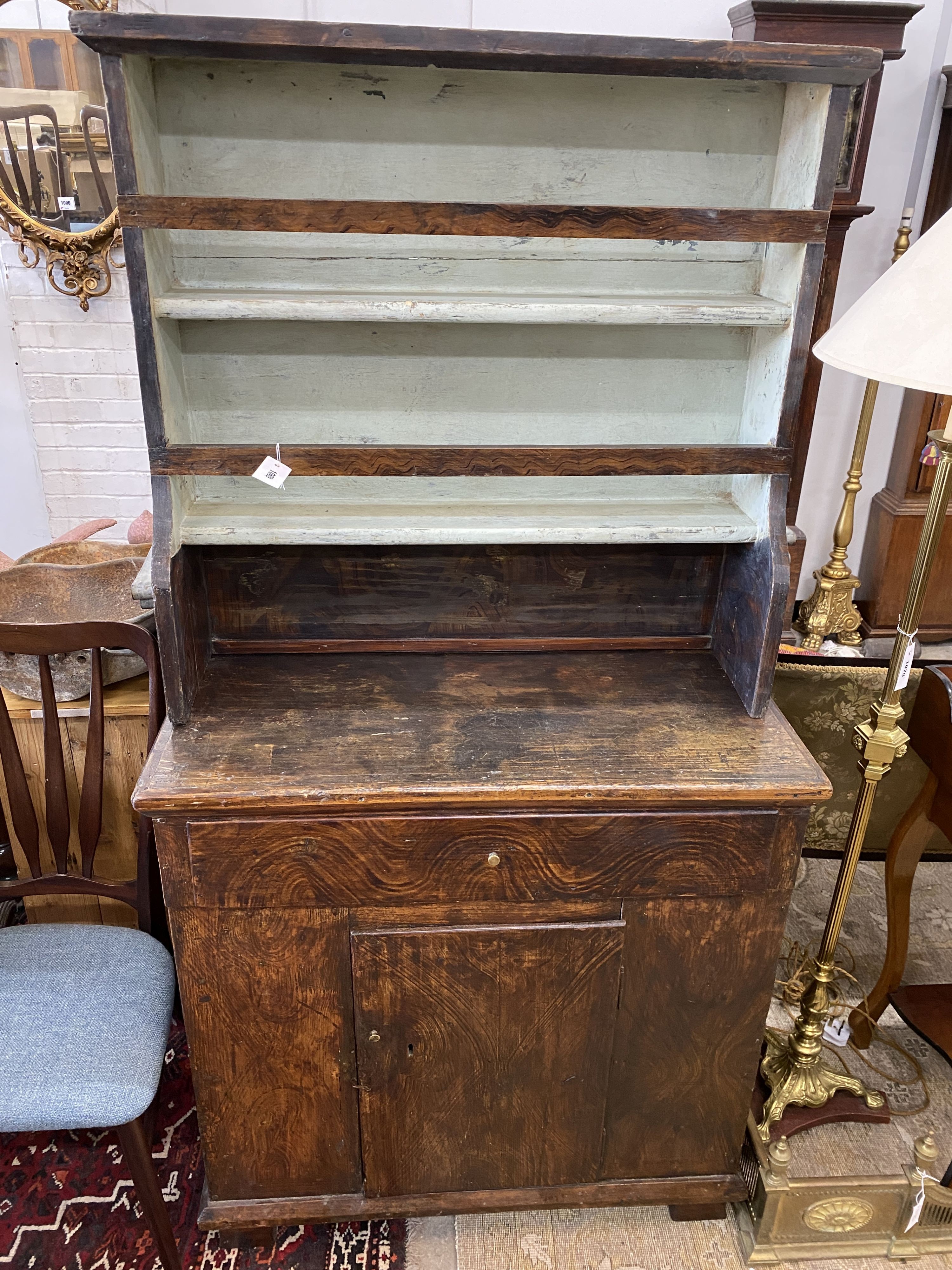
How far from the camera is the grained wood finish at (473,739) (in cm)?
139

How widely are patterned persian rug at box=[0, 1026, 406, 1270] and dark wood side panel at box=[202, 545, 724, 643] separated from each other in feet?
3.50

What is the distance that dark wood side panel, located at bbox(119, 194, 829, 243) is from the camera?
1303 millimetres

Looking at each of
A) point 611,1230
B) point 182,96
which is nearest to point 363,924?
point 611,1230

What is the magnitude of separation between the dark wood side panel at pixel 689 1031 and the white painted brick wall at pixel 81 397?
1.98 meters

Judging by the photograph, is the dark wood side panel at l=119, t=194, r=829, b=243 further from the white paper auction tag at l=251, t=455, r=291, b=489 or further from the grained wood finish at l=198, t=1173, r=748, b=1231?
the grained wood finish at l=198, t=1173, r=748, b=1231

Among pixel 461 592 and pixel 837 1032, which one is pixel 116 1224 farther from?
pixel 837 1032

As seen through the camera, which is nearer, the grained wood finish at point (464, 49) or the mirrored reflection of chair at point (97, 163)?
the grained wood finish at point (464, 49)

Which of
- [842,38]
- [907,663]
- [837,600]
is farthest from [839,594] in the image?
[842,38]

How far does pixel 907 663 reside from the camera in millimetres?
1544

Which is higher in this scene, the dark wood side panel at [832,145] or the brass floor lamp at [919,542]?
the dark wood side panel at [832,145]

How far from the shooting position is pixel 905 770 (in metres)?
2.46

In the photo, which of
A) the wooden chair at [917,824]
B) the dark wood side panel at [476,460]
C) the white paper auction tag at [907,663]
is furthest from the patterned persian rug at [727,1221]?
the dark wood side panel at [476,460]

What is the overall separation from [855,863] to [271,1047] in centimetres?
107

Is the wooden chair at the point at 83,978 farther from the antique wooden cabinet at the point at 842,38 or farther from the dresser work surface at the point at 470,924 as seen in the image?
the antique wooden cabinet at the point at 842,38
